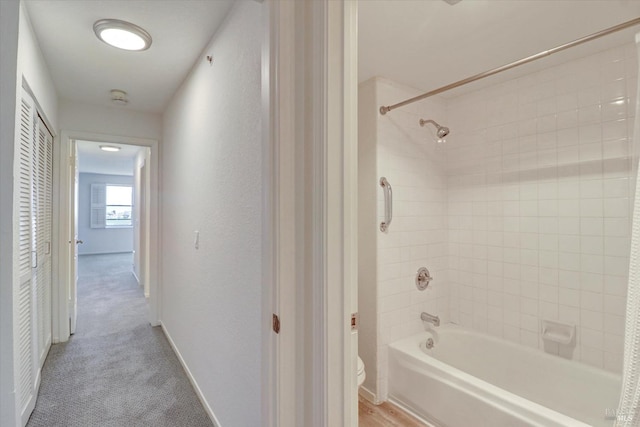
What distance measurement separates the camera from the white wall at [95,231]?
8.28 m

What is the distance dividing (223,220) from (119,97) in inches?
78.3

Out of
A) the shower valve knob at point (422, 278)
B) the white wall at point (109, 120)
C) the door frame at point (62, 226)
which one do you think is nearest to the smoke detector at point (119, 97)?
the white wall at point (109, 120)

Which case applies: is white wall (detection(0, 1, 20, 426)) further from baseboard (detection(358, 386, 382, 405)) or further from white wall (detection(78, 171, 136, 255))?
white wall (detection(78, 171, 136, 255))

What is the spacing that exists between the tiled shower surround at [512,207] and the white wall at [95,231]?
845 cm

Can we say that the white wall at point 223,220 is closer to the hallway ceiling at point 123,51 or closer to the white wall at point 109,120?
the hallway ceiling at point 123,51

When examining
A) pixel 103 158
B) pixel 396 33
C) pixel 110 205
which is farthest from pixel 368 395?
pixel 110 205

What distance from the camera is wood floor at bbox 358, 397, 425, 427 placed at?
6.51 ft

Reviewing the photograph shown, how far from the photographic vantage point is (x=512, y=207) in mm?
2275

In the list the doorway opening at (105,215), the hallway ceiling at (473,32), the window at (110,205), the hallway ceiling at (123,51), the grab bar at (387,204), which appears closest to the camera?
the hallway ceiling at (473,32)

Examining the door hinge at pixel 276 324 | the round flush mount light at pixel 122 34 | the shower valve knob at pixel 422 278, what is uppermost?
the round flush mount light at pixel 122 34

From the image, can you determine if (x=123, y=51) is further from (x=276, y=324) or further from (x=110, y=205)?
(x=110, y=205)

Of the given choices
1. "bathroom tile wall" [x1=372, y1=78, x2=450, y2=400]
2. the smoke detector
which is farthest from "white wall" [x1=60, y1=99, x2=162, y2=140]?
"bathroom tile wall" [x1=372, y1=78, x2=450, y2=400]

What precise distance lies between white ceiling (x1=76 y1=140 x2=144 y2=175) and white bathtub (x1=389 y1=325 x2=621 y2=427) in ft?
13.3

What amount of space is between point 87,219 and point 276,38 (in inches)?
382
